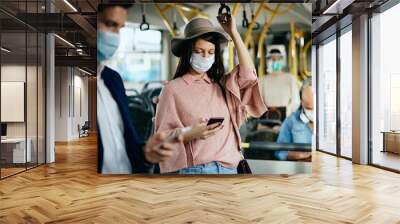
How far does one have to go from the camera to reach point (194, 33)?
5438 millimetres

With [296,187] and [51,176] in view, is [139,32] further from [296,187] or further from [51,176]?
[296,187]

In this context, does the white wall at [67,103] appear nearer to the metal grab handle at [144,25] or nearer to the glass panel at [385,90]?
the metal grab handle at [144,25]

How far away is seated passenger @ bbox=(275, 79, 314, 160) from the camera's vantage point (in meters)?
5.58

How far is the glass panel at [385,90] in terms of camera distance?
6344mm

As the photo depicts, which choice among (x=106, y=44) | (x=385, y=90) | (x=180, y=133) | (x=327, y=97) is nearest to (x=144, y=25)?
(x=106, y=44)

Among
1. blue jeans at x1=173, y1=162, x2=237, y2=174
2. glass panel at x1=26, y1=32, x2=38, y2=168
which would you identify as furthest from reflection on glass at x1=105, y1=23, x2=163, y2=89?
glass panel at x1=26, y1=32, x2=38, y2=168

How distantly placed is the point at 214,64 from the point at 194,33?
20.9 inches

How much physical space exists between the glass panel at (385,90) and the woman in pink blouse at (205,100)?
2655 mm

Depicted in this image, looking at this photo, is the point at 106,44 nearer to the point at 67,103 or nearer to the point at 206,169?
the point at 206,169

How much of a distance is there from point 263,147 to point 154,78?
74.2 inches

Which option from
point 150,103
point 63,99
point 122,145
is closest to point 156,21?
point 150,103

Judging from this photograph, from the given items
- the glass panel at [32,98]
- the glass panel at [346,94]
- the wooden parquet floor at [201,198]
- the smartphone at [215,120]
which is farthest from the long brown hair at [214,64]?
the glass panel at [346,94]

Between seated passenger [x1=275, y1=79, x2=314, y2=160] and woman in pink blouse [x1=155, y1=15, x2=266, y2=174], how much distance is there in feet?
2.07

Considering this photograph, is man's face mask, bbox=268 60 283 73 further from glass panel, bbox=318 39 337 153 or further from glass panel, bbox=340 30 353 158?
glass panel, bbox=318 39 337 153
